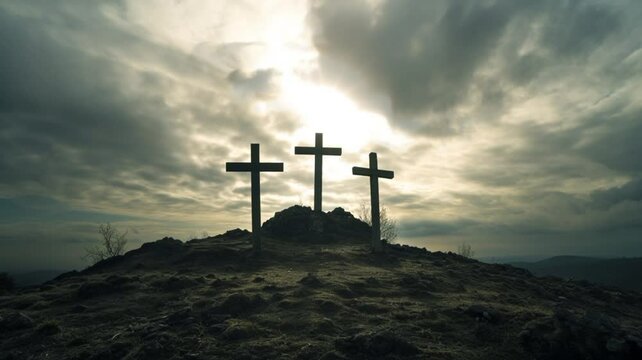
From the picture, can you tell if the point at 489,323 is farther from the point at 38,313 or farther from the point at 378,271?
the point at 38,313

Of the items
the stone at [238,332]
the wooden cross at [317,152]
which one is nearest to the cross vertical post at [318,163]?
the wooden cross at [317,152]

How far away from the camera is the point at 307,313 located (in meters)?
11.6

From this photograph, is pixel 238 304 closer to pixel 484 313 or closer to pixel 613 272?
pixel 484 313

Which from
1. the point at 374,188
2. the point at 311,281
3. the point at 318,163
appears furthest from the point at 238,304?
the point at 318,163

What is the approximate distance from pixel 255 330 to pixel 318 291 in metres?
3.65

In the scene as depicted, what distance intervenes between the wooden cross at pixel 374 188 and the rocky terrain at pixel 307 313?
1456 millimetres

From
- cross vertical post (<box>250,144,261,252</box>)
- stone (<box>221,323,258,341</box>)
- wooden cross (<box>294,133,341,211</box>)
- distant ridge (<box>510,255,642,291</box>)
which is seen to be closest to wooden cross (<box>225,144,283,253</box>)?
cross vertical post (<box>250,144,261,252</box>)

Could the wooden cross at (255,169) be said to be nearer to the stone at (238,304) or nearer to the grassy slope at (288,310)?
the grassy slope at (288,310)

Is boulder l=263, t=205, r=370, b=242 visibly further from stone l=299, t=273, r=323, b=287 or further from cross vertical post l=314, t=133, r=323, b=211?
stone l=299, t=273, r=323, b=287

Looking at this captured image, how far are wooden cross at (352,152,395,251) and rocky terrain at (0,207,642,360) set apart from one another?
1.46 metres

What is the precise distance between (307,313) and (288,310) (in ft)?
2.27

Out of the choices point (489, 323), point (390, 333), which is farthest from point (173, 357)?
point (489, 323)

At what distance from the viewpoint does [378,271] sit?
17.7 metres

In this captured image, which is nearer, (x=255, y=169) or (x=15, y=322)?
(x=15, y=322)
